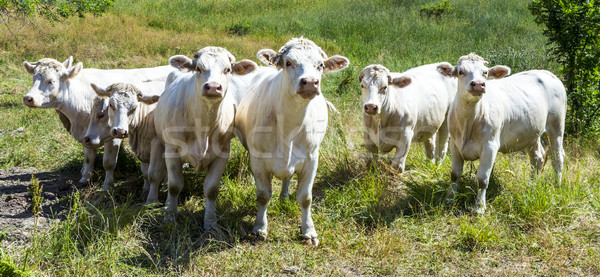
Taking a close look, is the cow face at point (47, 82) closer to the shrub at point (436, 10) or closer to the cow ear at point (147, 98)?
the cow ear at point (147, 98)

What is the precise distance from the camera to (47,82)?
7.05 m

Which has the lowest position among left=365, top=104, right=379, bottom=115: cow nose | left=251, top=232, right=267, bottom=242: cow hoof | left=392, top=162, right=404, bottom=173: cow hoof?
left=251, top=232, right=267, bottom=242: cow hoof

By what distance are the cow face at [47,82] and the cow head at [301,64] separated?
3.44 meters

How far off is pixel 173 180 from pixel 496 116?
3632mm

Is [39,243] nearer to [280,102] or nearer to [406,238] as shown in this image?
[280,102]

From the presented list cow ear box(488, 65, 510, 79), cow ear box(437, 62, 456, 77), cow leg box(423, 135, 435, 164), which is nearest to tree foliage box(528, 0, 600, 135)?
cow leg box(423, 135, 435, 164)

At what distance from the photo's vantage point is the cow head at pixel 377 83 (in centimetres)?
641

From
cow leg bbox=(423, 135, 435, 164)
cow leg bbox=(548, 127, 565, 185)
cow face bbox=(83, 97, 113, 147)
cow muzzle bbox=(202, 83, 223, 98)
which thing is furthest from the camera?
→ cow leg bbox=(423, 135, 435, 164)

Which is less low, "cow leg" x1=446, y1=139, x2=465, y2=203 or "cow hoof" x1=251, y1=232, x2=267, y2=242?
"cow leg" x1=446, y1=139, x2=465, y2=203

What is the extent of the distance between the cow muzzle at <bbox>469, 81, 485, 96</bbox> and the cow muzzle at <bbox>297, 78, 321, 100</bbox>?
1.98 metres

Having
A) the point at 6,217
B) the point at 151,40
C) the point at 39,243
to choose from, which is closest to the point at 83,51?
the point at 151,40

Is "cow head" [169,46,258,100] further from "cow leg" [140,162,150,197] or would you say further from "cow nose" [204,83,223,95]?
"cow leg" [140,162,150,197]

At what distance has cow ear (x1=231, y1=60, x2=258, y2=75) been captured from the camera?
5383 mm

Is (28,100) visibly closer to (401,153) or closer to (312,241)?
(312,241)
